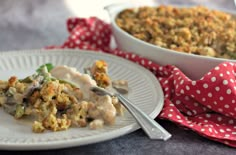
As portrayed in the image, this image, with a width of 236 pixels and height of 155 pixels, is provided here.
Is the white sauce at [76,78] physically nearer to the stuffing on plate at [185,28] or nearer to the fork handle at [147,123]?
the fork handle at [147,123]

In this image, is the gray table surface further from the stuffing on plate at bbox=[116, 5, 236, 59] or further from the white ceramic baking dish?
the stuffing on plate at bbox=[116, 5, 236, 59]

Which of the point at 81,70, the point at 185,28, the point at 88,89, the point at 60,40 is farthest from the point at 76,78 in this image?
the point at 60,40

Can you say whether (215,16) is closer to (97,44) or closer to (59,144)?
(97,44)

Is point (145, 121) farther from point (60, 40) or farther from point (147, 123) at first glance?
point (60, 40)

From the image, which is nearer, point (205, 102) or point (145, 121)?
point (145, 121)

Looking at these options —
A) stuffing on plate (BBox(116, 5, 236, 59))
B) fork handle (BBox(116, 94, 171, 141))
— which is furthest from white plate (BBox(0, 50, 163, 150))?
stuffing on plate (BBox(116, 5, 236, 59))
